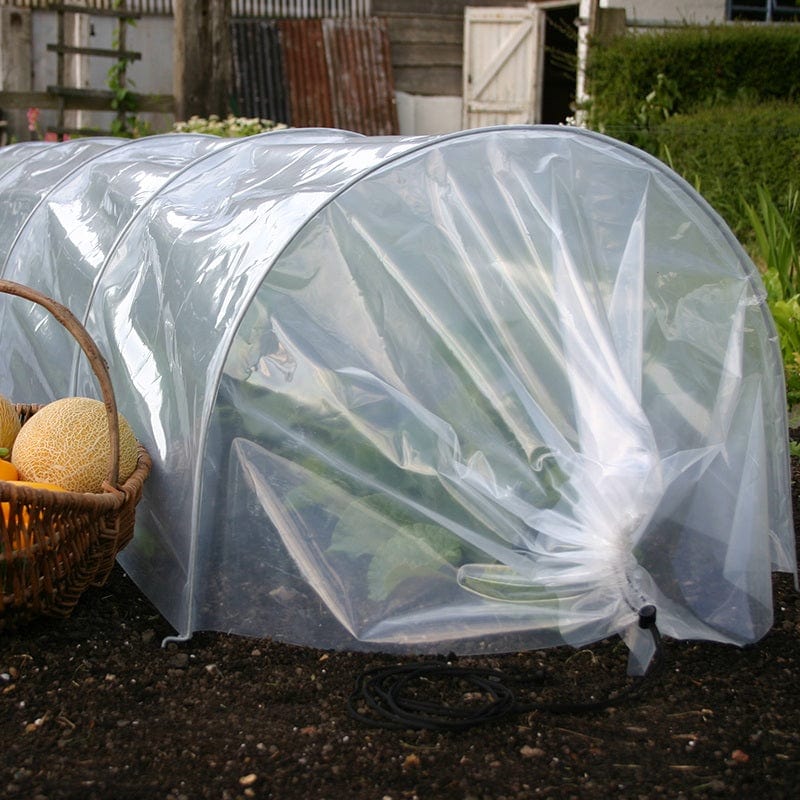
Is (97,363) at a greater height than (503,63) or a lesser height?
lesser

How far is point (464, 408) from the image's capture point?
2.99m

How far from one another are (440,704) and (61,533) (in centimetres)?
106

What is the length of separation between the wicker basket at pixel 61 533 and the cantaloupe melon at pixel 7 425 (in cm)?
46

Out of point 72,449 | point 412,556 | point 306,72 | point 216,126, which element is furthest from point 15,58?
point 412,556

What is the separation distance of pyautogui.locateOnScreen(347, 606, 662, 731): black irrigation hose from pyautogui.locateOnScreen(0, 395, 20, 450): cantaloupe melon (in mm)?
1381

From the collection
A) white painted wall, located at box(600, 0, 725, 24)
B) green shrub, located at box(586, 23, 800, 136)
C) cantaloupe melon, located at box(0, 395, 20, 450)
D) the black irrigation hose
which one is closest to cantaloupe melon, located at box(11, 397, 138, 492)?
cantaloupe melon, located at box(0, 395, 20, 450)

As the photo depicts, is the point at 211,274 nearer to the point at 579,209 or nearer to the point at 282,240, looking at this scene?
the point at 282,240

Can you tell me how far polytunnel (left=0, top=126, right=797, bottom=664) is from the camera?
2.92 metres

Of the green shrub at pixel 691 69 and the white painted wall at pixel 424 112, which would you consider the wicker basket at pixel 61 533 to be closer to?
the green shrub at pixel 691 69

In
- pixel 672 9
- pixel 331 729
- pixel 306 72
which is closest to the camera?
pixel 331 729

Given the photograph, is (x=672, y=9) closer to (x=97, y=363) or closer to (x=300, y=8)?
(x=300, y=8)

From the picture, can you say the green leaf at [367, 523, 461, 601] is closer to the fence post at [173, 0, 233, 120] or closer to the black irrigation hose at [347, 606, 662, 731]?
the black irrigation hose at [347, 606, 662, 731]

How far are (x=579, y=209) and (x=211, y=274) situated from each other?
1.06 m

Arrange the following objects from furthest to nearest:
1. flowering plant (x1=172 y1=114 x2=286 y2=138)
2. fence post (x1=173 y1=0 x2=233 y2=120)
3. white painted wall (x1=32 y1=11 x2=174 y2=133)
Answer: white painted wall (x1=32 y1=11 x2=174 y2=133) → fence post (x1=173 y1=0 x2=233 y2=120) → flowering plant (x1=172 y1=114 x2=286 y2=138)
